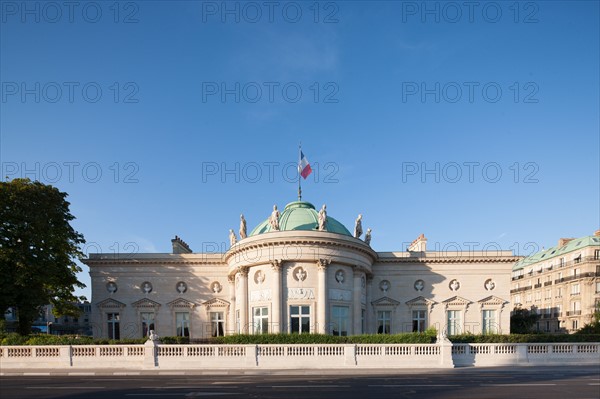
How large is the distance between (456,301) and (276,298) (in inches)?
789

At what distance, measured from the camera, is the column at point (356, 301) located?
117 feet

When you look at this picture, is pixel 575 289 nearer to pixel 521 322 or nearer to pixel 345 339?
pixel 521 322

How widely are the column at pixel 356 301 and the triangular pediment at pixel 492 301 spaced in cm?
1465

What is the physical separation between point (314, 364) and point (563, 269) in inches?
2187

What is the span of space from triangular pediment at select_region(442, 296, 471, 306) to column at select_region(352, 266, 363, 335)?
11.4 metres

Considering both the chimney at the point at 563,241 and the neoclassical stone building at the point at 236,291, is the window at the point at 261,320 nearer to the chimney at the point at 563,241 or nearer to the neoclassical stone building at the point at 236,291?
the neoclassical stone building at the point at 236,291

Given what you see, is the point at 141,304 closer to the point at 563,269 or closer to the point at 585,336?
the point at 585,336

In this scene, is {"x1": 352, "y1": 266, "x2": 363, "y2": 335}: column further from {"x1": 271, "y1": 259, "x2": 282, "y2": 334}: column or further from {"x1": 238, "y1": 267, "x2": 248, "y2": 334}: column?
{"x1": 238, "y1": 267, "x2": 248, "y2": 334}: column

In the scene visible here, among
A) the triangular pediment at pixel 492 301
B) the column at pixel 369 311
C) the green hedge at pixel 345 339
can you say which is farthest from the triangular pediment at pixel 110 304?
the triangular pediment at pixel 492 301

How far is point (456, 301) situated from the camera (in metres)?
42.4

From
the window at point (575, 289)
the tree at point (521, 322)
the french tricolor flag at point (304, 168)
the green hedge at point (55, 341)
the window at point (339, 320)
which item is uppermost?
the french tricolor flag at point (304, 168)

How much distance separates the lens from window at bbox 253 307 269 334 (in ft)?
114

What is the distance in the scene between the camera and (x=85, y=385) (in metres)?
19.3

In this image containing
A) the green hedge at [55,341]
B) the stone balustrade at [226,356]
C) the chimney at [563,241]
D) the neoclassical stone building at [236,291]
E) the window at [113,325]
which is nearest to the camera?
the stone balustrade at [226,356]
